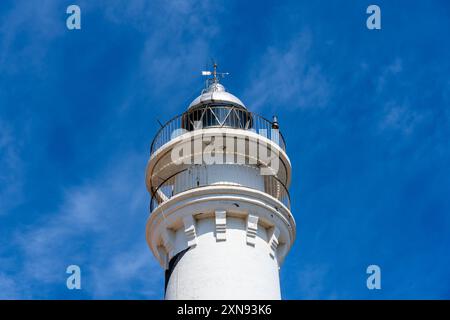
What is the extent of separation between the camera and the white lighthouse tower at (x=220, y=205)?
2205 centimetres

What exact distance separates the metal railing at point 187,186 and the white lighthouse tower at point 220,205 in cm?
3

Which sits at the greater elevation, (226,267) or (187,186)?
(187,186)

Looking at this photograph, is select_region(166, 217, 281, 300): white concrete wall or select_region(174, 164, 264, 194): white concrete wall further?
select_region(174, 164, 264, 194): white concrete wall

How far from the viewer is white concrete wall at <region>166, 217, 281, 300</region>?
21672 millimetres

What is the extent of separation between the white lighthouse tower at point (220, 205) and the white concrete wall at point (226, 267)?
0.09ft

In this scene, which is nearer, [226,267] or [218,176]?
[226,267]

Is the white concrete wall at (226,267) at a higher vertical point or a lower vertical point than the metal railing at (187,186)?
lower

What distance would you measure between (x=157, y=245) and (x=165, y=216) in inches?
43.8

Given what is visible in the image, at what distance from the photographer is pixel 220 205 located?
74.8 feet

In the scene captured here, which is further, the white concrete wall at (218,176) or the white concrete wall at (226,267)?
the white concrete wall at (218,176)

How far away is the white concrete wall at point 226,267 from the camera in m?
21.7

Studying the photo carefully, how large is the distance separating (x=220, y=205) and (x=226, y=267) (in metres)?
1.84

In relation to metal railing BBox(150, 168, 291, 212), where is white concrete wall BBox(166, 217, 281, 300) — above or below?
below

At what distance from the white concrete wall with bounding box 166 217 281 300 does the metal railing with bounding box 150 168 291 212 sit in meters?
1.31
